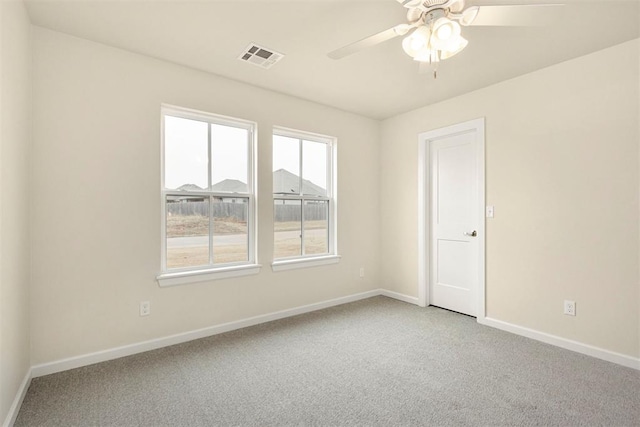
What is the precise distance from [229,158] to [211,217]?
0.64 meters

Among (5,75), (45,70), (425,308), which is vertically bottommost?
(425,308)

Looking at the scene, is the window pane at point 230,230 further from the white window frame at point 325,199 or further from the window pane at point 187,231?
the white window frame at point 325,199

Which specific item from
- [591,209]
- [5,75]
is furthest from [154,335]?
[591,209]

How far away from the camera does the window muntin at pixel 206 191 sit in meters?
2.98

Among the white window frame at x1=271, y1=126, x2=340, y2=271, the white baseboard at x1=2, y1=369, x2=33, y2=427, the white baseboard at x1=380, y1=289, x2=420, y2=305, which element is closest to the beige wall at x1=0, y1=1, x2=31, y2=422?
the white baseboard at x1=2, y1=369, x2=33, y2=427

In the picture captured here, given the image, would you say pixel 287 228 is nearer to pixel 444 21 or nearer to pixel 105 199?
pixel 105 199

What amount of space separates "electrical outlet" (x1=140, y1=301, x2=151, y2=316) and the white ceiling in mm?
2135

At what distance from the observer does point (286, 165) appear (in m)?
3.75

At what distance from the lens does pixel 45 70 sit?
2352 millimetres

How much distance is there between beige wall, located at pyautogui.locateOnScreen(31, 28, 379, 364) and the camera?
2.36 m

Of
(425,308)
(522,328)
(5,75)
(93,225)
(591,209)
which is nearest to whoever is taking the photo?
(5,75)

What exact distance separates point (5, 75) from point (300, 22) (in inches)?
69.2

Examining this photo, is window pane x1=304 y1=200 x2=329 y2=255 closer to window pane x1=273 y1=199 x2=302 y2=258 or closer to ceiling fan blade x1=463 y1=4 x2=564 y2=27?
window pane x1=273 y1=199 x2=302 y2=258

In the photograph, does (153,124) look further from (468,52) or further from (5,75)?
(468,52)
